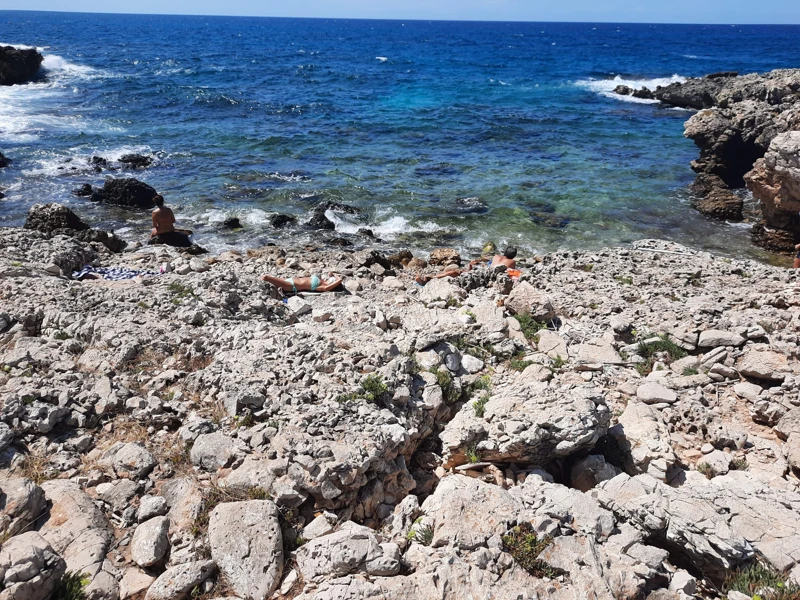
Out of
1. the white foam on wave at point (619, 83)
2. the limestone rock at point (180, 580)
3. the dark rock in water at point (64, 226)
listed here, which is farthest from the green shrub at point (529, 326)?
the white foam on wave at point (619, 83)

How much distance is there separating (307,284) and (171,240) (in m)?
6.17

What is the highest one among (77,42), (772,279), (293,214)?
(77,42)

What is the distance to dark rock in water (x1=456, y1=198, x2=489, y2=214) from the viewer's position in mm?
20156

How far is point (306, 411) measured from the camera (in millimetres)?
5961

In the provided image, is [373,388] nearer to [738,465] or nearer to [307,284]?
[738,465]

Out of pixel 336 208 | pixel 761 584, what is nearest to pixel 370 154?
pixel 336 208

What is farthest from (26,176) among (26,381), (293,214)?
(26,381)

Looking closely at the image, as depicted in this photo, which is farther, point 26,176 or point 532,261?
point 26,176

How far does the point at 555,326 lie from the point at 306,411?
531 centimetres

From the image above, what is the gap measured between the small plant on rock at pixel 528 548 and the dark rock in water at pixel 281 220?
15.5 metres

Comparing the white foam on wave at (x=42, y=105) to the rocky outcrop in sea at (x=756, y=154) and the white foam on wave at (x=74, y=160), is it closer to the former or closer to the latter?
the white foam on wave at (x=74, y=160)

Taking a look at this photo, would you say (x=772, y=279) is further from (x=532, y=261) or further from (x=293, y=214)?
(x=293, y=214)

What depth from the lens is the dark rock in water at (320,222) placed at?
1855 centimetres

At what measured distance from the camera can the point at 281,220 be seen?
1875cm
